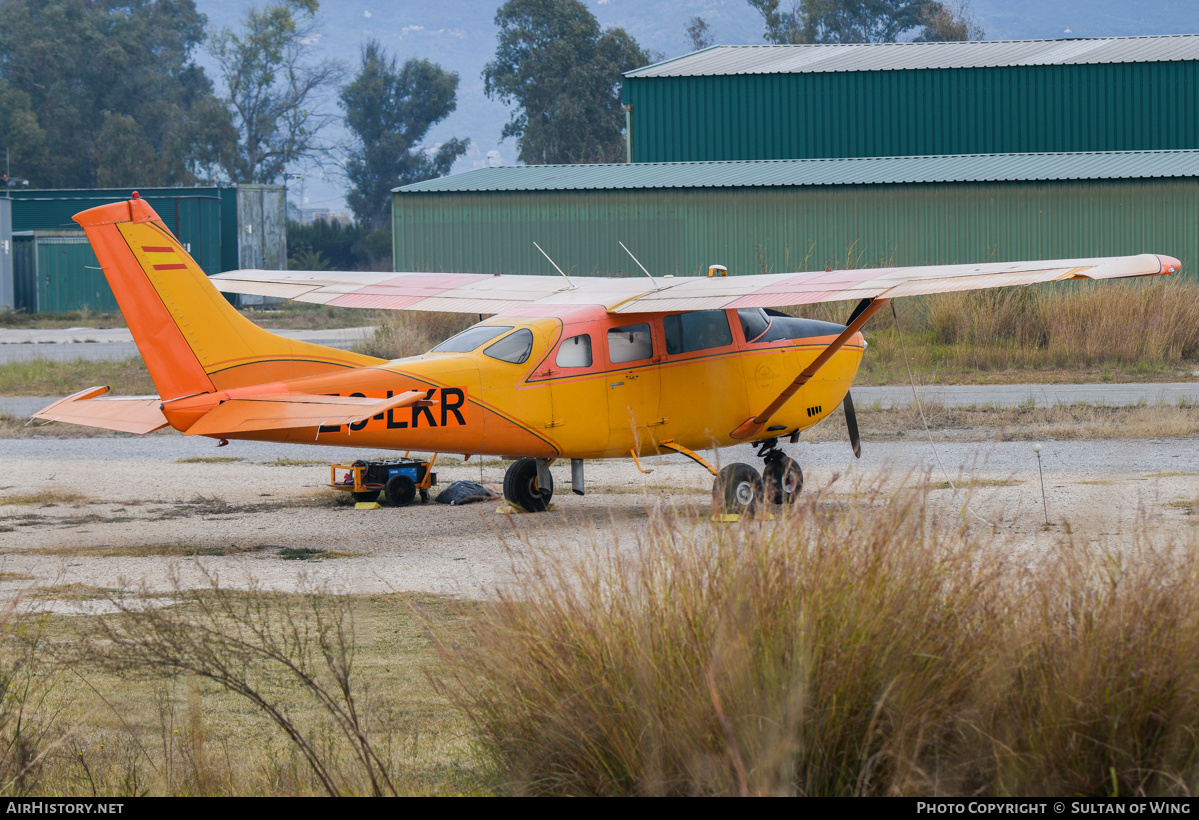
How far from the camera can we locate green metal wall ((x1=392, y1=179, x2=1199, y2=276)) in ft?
101

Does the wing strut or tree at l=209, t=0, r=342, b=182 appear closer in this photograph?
the wing strut

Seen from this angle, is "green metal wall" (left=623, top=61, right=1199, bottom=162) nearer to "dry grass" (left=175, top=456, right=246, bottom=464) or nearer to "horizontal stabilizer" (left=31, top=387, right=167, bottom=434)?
"dry grass" (left=175, top=456, right=246, bottom=464)

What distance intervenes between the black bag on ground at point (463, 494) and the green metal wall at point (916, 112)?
29694mm

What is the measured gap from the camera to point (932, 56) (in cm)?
4103

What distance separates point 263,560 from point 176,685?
3.37 metres

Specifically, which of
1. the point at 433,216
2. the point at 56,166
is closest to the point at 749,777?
the point at 433,216

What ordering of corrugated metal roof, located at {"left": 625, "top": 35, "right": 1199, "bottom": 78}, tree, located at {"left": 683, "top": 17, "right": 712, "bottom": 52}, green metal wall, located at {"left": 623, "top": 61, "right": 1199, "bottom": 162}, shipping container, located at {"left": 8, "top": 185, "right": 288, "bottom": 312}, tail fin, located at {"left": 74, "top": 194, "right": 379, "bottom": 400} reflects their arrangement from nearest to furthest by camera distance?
tail fin, located at {"left": 74, "top": 194, "right": 379, "bottom": 400} → green metal wall, located at {"left": 623, "top": 61, "right": 1199, "bottom": 162} → corrugated metal roof, located at {"left": 625, "top": 35, "right": 1199, "bottom": 78} → shipping container, located at {"left": 8, "top": 185, "right": 288, "bottom": 312} → tree, located at {"left": 683, "top": 17, "right": 712, "bottom": 52}

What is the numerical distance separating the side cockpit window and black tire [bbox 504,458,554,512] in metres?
2.56

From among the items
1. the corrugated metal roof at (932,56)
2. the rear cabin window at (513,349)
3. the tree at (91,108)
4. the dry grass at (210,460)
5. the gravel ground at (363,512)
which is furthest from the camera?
the tree at (91,108)

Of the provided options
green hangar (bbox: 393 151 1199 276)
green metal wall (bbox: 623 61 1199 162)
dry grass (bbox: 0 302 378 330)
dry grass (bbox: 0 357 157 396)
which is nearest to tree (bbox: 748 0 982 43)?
green metal wall (bbox: 623 61 1199 162)

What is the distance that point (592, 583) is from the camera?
4535mm

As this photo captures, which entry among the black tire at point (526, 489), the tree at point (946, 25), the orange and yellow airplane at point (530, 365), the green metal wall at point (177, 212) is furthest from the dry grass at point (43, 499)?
the tree at point (946, 25)

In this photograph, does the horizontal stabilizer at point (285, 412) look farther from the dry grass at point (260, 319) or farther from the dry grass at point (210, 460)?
the dry grass at point (260, 319)

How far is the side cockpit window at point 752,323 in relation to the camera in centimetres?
1207
